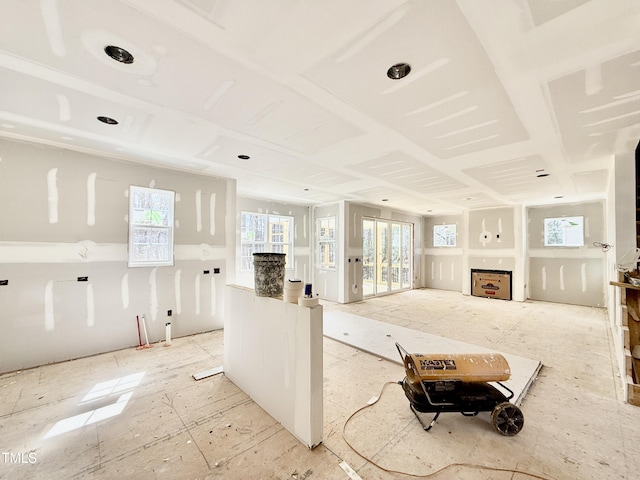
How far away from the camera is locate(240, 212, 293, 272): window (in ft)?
19.5

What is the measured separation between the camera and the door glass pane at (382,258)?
7.57 meters

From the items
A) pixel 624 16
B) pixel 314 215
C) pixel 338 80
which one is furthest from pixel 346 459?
pixel 314 215

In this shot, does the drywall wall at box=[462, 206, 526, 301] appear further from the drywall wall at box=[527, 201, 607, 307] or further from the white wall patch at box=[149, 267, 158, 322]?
the white wall patch at box=[149, 267, 158, 322]

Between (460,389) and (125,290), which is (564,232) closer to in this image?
(460,389)

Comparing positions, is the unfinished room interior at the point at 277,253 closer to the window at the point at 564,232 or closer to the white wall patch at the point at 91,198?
the white wall patch at the point at 91,198

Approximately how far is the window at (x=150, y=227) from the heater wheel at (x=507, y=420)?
4.33 m

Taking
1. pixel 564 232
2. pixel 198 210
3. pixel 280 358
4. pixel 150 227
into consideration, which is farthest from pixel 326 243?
pixel 564 232

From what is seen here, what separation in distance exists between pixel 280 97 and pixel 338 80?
0.51m

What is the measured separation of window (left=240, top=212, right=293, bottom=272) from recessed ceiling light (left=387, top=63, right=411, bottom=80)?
4645mm

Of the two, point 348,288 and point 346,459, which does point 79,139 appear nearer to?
point 346,459

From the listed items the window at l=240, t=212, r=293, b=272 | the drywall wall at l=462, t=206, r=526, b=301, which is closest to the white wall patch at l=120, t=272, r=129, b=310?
the window at l=240, t=212, r=293, b=272

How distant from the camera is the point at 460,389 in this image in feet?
7.02

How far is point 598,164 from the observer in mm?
3586

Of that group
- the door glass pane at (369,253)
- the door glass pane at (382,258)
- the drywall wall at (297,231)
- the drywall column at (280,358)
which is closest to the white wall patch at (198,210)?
the drywall wall at (297,231)
